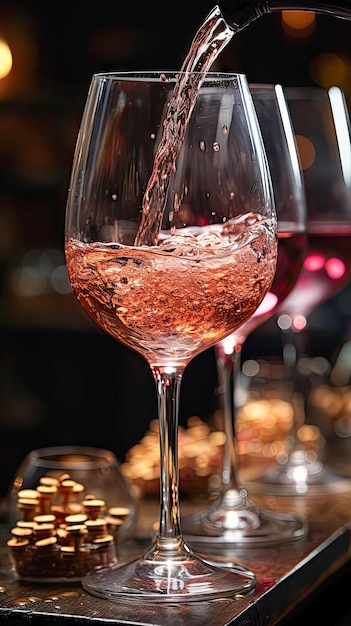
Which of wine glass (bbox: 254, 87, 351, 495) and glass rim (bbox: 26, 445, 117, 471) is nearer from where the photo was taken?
glass rim (bbox: 26, 445, 117, 471)

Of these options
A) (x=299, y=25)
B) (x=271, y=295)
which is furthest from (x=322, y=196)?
(x=299, y=25)

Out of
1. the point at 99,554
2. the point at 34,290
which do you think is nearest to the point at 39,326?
the point at 34,290

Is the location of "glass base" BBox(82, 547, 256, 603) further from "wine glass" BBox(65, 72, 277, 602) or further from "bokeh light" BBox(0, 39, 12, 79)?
"bokeh light" BBox(0, 39, 12, 79)

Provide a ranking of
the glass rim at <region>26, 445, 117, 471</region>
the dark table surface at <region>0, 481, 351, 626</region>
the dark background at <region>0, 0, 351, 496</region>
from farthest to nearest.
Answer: the dark background at <region>0, 0, 351, 496</region>, the glass rim at <region>26, 445, 117, 471</region>, the dark table surface at <region>0, 481, 351, 626</region>

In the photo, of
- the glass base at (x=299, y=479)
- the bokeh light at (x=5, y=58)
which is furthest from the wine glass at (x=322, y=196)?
the bokeh light at (x=5, y=58)

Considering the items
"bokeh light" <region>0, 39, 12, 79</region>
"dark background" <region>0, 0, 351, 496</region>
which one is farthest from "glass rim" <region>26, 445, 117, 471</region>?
"bokeh light" <region>0, 39, 12, 79</region>

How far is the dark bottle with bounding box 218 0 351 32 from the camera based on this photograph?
2.49 ft

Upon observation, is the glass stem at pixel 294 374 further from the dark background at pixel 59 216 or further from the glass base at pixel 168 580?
the dark background at pixel 59 216

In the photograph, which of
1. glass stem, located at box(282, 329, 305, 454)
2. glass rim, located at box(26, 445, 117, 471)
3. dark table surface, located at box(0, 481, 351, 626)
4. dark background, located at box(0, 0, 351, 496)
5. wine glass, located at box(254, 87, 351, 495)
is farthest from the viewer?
dark background, located at box(0, 0, 351, 496)

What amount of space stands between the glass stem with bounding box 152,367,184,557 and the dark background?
1694 millimetres

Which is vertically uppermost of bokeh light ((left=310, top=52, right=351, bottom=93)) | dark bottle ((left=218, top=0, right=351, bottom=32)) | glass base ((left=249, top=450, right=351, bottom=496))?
bokeh light ((left=310, top=52, right=351, bottom=93))

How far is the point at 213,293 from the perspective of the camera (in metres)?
0.69

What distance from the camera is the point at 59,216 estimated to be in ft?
8.35

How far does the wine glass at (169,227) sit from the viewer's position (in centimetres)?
69
